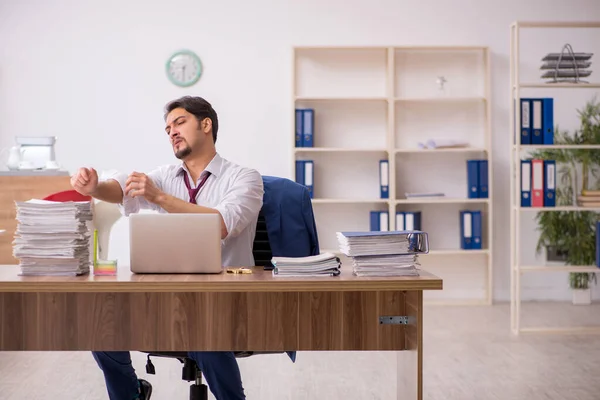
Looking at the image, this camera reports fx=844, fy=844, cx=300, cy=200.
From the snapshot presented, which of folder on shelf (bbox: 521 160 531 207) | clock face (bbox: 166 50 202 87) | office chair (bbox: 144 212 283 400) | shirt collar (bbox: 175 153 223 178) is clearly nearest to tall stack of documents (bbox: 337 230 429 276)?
office chair (bbox: 144 212 283 400)

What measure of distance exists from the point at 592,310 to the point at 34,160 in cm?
406

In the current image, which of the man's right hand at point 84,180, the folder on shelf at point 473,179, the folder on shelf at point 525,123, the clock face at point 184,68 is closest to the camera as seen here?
the man's right hand at point 84,180

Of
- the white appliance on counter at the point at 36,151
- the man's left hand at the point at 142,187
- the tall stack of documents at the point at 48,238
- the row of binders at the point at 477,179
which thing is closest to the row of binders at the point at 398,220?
the row of binders at the point at 477,179

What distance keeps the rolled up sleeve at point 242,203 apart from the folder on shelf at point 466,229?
3752 millimetres

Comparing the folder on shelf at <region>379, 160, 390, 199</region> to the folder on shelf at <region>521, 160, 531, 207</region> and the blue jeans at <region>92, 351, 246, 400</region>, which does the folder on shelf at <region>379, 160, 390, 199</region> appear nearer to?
the folder on shelf at <region>521, 160, 531, 207</region>

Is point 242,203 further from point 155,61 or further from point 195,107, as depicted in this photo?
point 155,61

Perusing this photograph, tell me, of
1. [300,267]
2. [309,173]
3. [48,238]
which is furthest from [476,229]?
[48,238]

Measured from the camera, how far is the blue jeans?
254cm

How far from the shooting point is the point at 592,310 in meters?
6.13

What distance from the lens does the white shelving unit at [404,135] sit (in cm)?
659

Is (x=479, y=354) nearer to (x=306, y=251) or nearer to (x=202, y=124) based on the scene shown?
(x=306, y=251)

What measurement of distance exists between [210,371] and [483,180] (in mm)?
4291

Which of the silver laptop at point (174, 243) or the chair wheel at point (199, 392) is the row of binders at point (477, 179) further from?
the silver laptop at point (174, 243)

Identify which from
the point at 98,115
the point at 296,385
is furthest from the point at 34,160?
the point at 296,385
